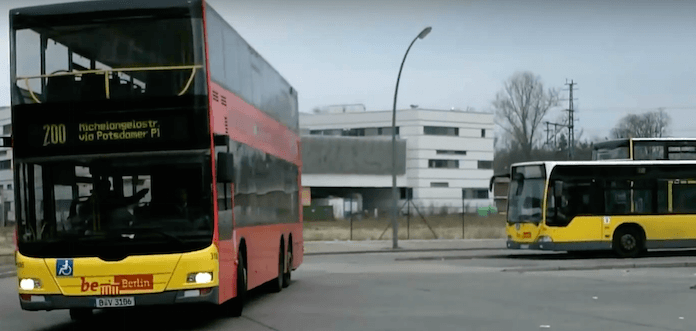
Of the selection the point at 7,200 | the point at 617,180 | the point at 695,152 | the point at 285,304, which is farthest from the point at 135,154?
the point at 7,200

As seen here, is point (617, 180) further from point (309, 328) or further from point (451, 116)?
point (451, 116)

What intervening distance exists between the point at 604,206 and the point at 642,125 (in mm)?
67585

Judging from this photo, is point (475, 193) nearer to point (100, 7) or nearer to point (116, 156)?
point (100, 7)

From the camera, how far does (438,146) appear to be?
10844 cm

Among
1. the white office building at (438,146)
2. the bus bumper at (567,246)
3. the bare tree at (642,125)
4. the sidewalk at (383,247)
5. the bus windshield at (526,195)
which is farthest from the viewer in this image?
the white office building at (438,146)

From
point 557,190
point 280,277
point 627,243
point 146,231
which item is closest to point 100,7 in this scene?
point 146,231

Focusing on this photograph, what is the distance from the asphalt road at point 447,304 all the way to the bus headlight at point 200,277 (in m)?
1.02

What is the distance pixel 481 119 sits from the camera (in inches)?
4365

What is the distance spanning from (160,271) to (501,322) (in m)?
4.27

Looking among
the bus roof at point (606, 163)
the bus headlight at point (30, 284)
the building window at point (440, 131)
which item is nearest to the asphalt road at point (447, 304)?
the bus headlight at point (30, 284)

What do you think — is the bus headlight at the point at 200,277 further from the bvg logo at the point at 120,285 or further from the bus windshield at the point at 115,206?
the bvg logo at the point at 120,285

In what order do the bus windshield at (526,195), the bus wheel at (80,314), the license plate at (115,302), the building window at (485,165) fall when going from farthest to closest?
the building window at (485,165) → the bus windshield at (526,195) → the bus wheel at (80,314) → the license plate at (115,302)

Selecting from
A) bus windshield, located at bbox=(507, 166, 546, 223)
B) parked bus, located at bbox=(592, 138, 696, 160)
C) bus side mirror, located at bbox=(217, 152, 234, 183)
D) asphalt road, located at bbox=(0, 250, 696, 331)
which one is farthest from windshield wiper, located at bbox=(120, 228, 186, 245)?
parked bus, located at bbox=(592, 138, 696, 160)

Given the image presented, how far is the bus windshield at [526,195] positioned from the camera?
94.8 ft
